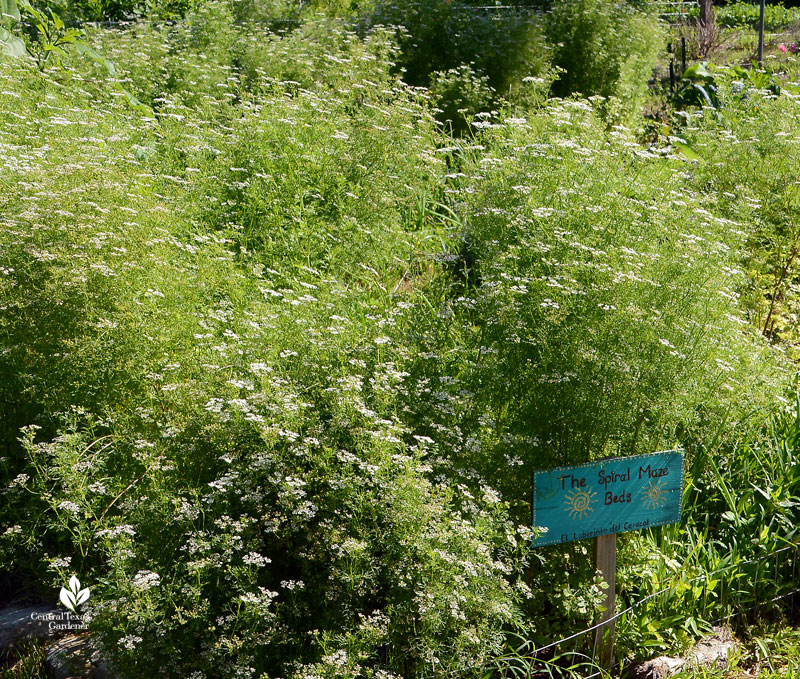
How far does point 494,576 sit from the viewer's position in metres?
2.58

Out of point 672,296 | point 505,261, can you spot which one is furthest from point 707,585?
point 505,261

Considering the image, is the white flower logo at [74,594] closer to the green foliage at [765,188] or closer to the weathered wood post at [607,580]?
the weathered wood post at [607,580]

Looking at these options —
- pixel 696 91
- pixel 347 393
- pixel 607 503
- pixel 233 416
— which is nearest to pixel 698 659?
pixel 607 503

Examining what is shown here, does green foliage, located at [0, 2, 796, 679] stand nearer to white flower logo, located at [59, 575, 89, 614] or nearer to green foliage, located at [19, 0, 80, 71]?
white flower logo, located at [59, 575, 89, 614]

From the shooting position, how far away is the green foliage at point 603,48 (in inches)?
363

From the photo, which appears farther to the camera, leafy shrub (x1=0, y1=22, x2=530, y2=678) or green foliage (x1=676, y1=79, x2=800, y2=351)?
green foliage (x1=676, y1=79, x2=800, y2=351)

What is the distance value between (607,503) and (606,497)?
0.03 m

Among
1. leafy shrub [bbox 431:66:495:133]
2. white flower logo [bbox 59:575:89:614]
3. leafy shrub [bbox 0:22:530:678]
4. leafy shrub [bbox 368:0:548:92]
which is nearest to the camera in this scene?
leafy shrub [bbox 0:22:530:678]

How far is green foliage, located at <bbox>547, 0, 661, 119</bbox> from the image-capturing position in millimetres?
9211

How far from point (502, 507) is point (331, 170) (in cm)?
319

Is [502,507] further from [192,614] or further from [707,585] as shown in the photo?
[707,585]

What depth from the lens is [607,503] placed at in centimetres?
303

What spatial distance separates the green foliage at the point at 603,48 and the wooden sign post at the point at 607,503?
679cm

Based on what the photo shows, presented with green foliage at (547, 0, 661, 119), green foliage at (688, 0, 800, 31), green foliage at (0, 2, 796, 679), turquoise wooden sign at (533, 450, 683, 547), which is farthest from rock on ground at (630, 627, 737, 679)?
green foliage at (688, 0, 800, 31)
